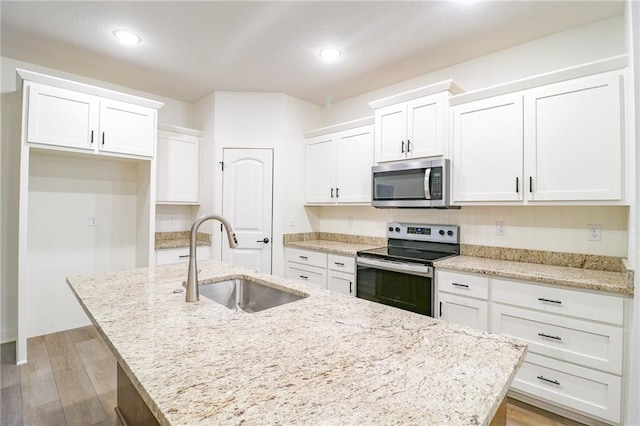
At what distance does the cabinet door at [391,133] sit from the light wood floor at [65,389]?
211 centimetres

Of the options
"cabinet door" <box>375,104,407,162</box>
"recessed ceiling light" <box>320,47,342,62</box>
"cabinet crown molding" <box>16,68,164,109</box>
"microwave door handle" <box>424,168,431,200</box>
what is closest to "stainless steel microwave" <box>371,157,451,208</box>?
"microwave door handle" <box>424,168,431,200</box>

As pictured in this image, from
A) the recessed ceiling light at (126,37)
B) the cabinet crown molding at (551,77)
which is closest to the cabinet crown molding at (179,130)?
the recessed ceiling light at (126,37)

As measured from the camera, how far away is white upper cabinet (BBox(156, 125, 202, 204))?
354 cm

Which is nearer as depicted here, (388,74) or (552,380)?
(552,380)

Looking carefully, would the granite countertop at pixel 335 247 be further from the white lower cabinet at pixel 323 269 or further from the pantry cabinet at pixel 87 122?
the pantry cabinet at pixel 87 122

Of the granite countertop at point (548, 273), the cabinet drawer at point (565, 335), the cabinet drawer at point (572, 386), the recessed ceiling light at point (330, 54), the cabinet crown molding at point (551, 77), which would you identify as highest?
the recessed ceiling light at point (330, 54)

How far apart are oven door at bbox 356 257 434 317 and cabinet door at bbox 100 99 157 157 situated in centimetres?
241

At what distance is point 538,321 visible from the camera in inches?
77.7

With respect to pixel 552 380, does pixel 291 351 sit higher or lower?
higher

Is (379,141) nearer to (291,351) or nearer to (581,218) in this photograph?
(581,218)

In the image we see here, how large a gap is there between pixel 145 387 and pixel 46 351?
2933 mm

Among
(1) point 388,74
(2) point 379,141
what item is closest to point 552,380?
(2) point 379,141

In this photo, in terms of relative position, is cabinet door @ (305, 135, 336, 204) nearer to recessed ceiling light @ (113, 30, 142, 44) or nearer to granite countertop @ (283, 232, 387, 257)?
granite countertop @ (283, 232, 387, 257)

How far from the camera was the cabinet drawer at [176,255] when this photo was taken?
337cm
